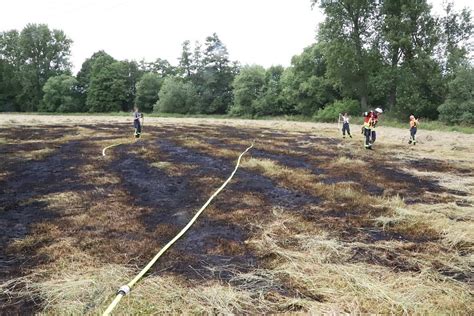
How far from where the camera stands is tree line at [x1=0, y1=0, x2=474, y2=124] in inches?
1361

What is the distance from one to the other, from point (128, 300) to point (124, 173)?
824cm

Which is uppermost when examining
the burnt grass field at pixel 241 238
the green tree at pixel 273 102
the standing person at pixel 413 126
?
the green tree at pixel 273 102

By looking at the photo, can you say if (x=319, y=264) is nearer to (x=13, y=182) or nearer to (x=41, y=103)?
(x=13, y=182)

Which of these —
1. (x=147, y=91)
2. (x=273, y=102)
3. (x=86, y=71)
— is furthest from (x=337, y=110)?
(x=86, y=71)

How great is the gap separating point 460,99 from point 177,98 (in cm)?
4402

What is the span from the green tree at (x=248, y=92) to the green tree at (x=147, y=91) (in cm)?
1927

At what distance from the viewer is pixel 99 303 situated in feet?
14.1

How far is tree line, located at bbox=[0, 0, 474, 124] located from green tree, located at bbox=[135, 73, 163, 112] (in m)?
0.20

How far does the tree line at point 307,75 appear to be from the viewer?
A: 113 ft

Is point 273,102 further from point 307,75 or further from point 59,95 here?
point 59,95

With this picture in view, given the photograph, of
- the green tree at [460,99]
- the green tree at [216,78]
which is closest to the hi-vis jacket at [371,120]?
the green tree at [460,99]

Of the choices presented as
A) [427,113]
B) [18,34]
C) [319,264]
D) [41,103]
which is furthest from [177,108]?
[319,264]

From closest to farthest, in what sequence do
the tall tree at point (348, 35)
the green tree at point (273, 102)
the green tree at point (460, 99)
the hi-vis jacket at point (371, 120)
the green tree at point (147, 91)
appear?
the hi-vis jacket at point (371, 120), the green tree at point (460, 99), the tall tree at point (348, 35), the green tree at point (273, 102), the green tree at point (147, 91)

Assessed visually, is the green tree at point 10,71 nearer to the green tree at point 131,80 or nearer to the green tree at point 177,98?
the green tree at point 131,80
